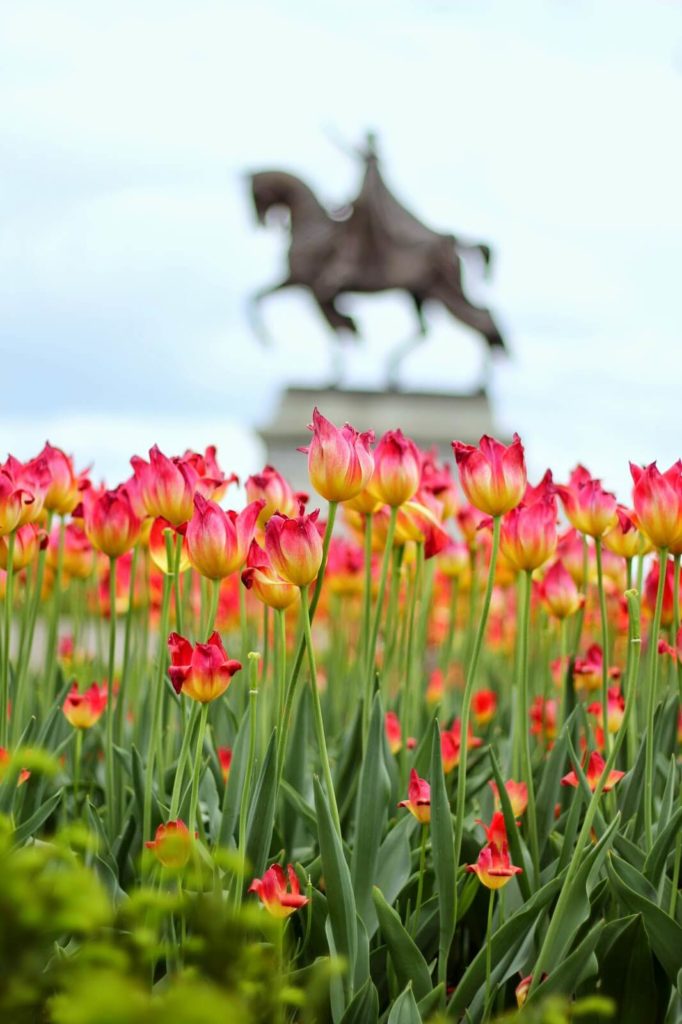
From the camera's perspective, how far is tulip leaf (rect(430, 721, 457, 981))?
1.35 metres

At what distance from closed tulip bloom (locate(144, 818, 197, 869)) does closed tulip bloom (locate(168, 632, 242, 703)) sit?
13 cm

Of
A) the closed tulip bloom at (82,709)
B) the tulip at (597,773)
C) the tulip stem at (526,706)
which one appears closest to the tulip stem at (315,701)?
the tulip stem at (526,706)

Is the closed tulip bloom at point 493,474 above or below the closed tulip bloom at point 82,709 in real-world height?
above

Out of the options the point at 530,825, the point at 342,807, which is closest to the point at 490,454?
the point at 530,825

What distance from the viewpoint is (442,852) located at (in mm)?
1355

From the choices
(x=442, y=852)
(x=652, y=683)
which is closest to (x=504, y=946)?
(x=442, y=852)

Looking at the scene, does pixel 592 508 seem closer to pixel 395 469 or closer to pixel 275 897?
pixel 395 469

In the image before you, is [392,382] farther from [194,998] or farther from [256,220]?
[194,998]

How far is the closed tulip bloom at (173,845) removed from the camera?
2.60ft

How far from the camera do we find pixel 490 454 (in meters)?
1.33

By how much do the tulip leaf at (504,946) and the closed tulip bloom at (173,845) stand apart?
0.36 m

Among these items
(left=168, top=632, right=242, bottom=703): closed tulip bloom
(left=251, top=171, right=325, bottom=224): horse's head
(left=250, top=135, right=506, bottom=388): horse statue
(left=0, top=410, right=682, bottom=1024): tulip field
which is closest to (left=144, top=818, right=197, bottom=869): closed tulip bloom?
(left=0, top=410, right=682, bottom=1024): tulip field

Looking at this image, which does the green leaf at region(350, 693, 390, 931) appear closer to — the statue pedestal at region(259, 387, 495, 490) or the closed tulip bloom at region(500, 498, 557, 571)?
the closed tulip bloom at region(500, 498, 557, 571)

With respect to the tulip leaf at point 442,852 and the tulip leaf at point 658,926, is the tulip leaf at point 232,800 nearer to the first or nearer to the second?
the tulip leaf at point 442,852
